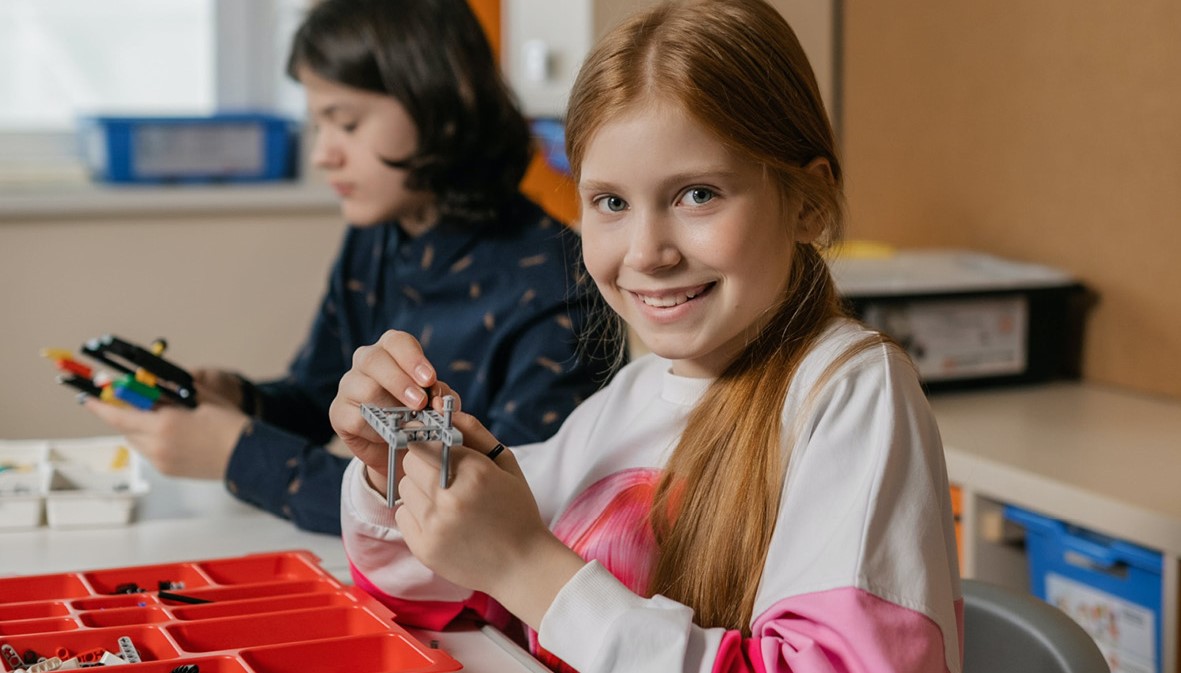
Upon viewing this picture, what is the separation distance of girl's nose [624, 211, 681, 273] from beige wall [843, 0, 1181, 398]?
1.09 metres

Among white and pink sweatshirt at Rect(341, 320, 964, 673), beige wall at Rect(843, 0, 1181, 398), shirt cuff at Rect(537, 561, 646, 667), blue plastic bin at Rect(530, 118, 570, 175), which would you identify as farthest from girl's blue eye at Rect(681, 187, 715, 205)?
blue plastic bin at Rect(530, 118, 570, 175)

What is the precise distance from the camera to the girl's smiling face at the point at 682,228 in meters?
0.82

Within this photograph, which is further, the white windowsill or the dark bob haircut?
the white windowsill

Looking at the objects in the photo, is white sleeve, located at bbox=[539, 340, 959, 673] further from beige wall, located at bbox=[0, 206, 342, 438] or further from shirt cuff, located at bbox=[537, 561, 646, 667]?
beige wall, located at bbox=[0, 206, 342, 438]

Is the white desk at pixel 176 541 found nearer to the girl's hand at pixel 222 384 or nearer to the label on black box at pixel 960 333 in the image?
the girl's hand at pixel 222 384

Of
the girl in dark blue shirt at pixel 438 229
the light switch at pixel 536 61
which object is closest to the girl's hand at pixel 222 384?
the girl in dark blue shirt at pixel 438 229

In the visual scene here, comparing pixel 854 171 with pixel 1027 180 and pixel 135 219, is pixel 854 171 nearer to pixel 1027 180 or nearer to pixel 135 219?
pixel 1027 180

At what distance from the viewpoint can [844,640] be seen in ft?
2.32

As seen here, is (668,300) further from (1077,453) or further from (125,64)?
(125,64)

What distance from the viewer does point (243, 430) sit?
4.20ft

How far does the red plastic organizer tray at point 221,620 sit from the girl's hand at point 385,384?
0.40 feet

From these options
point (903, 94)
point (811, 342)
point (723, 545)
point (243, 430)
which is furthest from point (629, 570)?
point (903, 94)

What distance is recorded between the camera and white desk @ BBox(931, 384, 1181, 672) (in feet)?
4.13

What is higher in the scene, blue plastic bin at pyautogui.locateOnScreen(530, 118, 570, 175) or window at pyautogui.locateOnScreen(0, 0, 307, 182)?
window at pyautogui.locateOnScreen(0, 0, 307, 182)
